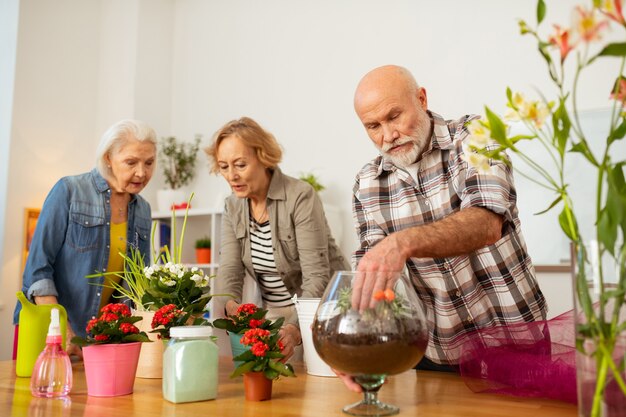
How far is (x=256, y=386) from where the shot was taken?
1.15 meters

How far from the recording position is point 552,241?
3.19m

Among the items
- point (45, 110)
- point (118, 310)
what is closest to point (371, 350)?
point (118, 310)

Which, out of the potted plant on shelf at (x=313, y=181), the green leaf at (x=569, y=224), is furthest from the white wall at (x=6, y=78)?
the green leaf at (x=569, y=224)

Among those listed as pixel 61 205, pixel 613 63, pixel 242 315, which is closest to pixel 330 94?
pixel 613 63

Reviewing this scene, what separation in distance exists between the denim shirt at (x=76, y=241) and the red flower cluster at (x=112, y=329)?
0.77 metres

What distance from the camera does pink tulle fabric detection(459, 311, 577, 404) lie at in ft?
3.65

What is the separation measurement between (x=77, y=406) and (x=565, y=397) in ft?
2.98

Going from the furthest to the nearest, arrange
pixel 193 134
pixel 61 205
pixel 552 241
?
pixel 193 134, pixel 552 241, pixel 61 205

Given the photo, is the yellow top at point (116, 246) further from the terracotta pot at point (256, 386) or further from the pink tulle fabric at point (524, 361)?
the pink tulle fabric at point (524, 361)

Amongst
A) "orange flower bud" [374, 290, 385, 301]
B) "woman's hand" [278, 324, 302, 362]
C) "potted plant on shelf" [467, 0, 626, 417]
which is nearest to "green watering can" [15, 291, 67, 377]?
"woman's hand" [278, 324, 302, 362]

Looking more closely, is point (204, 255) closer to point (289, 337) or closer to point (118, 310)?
point (289, 337)

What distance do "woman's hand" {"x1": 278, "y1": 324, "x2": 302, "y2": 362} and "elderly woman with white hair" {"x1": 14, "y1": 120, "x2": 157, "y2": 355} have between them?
30.0 inches

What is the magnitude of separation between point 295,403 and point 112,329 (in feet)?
1.34

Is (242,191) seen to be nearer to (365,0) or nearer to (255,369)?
(255,369)
